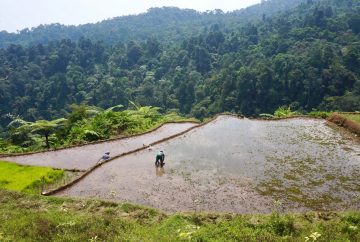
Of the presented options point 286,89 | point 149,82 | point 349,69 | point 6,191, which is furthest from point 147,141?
point 149,82

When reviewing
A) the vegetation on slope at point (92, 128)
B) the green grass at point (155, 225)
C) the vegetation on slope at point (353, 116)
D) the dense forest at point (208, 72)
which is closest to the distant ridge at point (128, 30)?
the dense forest at point (208, 72)

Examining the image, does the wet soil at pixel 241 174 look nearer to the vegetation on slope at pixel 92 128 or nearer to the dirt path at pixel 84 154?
the dirt path at pixel 84 154

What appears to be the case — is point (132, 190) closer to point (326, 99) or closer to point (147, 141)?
point (147, 141)

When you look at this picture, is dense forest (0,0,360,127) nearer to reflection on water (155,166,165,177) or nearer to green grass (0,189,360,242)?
reflection on water (155,166,165,177)

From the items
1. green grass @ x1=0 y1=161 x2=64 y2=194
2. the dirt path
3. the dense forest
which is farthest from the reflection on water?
the dense forest

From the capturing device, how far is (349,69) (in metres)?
60.5

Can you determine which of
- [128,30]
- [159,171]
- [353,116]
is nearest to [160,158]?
[159,171]

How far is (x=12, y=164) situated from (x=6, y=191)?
390cm

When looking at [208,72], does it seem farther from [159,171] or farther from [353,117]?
[159,171]

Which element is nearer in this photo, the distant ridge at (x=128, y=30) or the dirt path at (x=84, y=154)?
the dirt path at (x=84, y=154)

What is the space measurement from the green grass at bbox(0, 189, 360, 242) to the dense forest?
41.5 meters

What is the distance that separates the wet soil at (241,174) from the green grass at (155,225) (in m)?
1.06

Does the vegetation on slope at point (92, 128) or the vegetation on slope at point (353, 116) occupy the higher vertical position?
the vegetation on slope at point (353, 116)

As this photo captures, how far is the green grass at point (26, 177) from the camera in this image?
1549 centimetres
